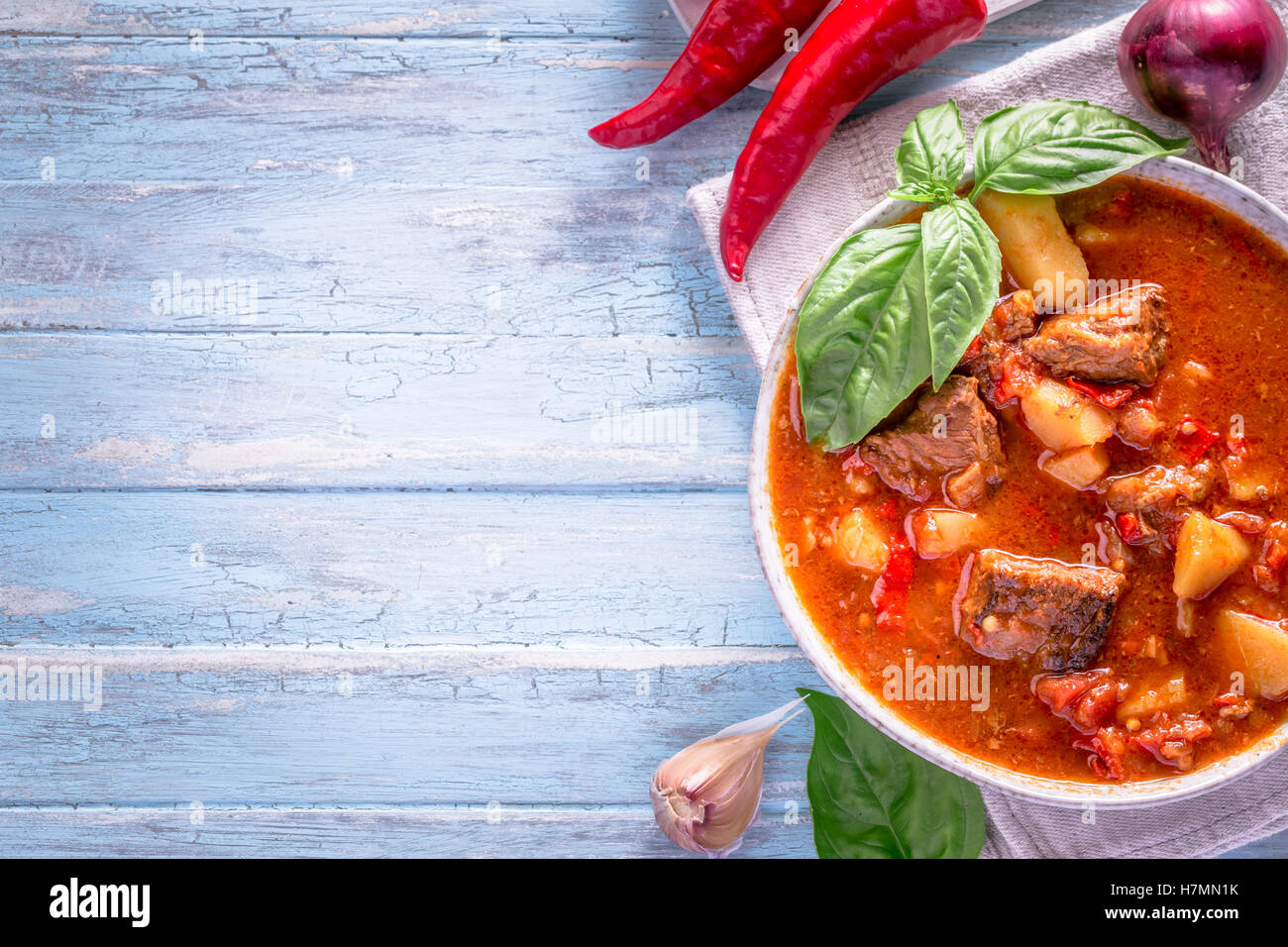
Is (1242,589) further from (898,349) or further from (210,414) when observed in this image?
(210,414)

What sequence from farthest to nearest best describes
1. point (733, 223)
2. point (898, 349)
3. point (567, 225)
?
point (567, 225) → point (733, 223) → point (898, 349)

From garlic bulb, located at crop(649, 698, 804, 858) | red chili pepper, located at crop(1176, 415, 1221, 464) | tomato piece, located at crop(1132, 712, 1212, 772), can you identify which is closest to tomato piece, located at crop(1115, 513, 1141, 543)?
red chili pepper, located at crop(1176, 415, 1221, 464)

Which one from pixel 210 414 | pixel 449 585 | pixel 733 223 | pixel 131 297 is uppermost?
pixel 733 223

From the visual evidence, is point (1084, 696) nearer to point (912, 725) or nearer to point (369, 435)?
point (912, 725)

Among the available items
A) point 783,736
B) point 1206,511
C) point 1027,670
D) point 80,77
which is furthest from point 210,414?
point 1206,511

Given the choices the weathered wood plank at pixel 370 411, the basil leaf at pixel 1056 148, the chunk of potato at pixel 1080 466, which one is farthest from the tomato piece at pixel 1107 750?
the basil leaf at pixel 1056 148

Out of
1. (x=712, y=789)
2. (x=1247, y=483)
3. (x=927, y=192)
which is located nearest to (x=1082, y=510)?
(x=1247, y=483)

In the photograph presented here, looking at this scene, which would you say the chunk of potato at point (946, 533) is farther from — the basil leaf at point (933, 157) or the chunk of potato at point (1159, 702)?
the basil leaf at point (933, 157)
